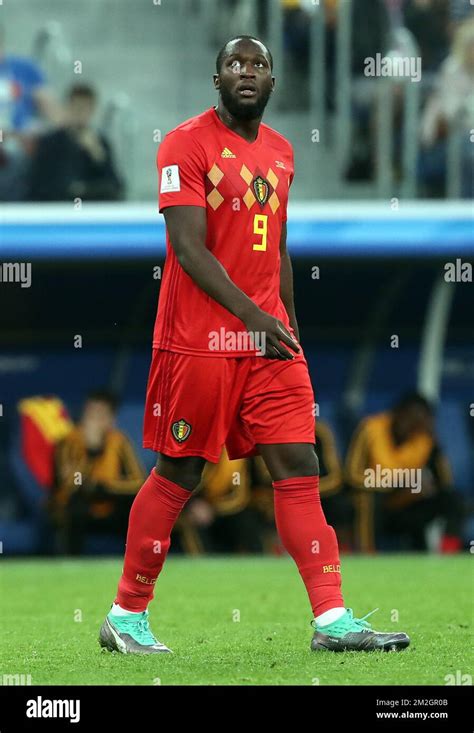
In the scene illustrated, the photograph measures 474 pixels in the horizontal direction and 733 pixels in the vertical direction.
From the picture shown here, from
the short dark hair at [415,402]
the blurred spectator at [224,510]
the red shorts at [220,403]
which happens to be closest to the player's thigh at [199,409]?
the red shorts at [220,403]

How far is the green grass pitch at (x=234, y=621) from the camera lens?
496 cm

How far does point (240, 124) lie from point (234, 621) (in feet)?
7.59

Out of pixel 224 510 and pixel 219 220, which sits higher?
pixel 219 220

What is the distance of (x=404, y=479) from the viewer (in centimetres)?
1173

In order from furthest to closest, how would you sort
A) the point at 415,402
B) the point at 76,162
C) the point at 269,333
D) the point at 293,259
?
the point at 76,162 < the point at 293,259 < the point at 415,402 < the point at 269,333

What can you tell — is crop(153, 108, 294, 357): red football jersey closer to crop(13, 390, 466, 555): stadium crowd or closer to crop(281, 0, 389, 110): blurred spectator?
crop(13, 390, 466, 555): stadium crowd

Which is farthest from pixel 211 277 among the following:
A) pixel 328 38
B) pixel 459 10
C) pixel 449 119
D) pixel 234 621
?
pixel 459 10

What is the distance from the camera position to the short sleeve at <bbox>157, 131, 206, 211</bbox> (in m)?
5.26

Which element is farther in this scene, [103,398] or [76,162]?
[76,162]

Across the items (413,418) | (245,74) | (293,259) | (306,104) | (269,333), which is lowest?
(269,333)

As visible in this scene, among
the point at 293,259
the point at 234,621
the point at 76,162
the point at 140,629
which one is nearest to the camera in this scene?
the point at 140,629

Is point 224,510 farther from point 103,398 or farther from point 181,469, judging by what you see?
point 181,469

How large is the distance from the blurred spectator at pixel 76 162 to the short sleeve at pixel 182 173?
21.7 ft

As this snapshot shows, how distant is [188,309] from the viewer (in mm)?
5398
